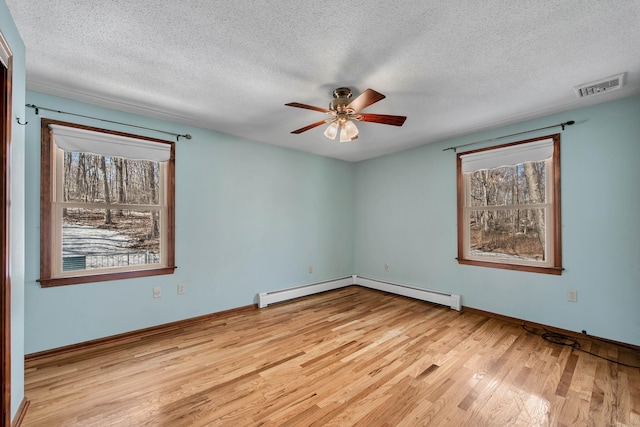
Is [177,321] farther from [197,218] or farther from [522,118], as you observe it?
[522,118]

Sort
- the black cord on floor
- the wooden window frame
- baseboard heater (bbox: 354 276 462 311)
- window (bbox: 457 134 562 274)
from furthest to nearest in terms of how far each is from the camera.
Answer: baseboard heater (bbox: 354 276 462 311)
window (bbox: 457 134 562 274)
the black cord on floor
the wooden window frame

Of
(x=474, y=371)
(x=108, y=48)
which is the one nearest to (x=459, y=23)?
(x=108, y=48)

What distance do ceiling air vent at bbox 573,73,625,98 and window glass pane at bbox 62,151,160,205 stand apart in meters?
4.48

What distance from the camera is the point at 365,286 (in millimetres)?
5027

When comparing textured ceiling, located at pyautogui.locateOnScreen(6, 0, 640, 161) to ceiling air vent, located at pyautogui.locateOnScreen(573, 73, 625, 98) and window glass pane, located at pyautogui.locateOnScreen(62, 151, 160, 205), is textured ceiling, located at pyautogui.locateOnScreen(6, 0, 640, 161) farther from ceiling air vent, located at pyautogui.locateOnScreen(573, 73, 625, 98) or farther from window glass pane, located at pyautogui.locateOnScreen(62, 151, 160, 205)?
window glass pane, located at pyautogui.locateOnScreen(62, 151, 160, 205)

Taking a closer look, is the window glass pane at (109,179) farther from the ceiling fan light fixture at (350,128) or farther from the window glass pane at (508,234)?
the window glass pane at (508,234)

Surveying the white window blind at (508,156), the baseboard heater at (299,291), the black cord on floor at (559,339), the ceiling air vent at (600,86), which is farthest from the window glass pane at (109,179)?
the black cord on floor at (559,339)

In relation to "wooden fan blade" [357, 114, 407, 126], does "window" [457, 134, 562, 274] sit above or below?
below

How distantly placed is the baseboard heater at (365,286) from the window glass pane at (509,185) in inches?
56.3

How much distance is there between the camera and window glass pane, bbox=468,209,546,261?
3.19m

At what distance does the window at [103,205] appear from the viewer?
2514mm

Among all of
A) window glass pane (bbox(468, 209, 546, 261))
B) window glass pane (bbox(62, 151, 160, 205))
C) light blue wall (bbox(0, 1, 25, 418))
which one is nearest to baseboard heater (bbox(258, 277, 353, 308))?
window glass pane (bbox(62, 151, 160, 205))

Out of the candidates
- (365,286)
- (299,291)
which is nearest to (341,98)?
(299,291)

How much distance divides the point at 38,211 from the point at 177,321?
1.75m
